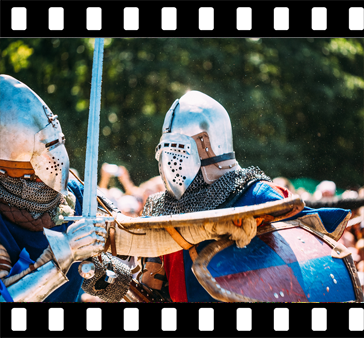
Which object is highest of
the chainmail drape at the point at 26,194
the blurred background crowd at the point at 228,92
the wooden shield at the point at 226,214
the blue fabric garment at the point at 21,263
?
the blurred background crowd at the point at 228,92

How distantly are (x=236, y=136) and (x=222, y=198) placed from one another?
5857mm

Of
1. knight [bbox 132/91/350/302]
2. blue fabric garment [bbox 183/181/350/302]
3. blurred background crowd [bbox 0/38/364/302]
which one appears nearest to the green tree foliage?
blurred background crowd [bbox 0/38/364/302]

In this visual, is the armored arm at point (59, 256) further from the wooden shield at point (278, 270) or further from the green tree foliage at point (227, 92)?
→ the green tree foliage at point (227, 92)

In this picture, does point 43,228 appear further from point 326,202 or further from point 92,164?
point 326,202

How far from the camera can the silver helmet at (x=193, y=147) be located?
349cm

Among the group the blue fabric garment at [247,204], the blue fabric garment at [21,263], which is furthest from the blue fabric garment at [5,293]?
the blue fabric garment at [247,204]

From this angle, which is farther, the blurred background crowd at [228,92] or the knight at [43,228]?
the blurred background crowd at [228,92]

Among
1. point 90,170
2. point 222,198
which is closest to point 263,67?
point 222,198

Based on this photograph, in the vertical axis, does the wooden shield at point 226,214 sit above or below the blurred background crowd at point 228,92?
below

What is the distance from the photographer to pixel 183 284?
323cm

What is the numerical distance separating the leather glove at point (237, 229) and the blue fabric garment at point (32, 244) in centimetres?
114

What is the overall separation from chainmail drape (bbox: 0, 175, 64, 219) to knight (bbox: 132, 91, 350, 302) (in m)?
0.85

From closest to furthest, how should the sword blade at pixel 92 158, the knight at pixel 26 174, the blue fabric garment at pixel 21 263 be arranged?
the sword blade at pixel 92 158 → the blue fabric garment at pixel 21 263 → the knight at pixel 26 174

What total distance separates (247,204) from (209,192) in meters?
0.33
